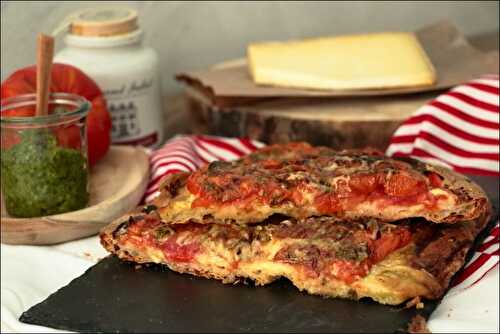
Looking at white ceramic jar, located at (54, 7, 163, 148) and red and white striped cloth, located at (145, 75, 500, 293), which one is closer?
red and white striped cloth, located at (145, 75, 500, 293)

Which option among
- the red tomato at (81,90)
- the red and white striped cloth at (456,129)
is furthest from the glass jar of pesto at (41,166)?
the red and white striped cloth at (456,129)

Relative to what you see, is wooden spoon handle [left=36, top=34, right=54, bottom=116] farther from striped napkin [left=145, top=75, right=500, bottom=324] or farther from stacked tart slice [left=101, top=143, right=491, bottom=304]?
stacked tart slice [left=101, top=143, right=491, bottom=304]

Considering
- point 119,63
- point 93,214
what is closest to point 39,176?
point 93,214

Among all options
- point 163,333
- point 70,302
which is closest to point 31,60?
point 70,302

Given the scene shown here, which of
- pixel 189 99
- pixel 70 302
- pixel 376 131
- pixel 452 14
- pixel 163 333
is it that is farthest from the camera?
pixel 452 14

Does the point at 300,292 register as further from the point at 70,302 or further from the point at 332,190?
the point at 70,302

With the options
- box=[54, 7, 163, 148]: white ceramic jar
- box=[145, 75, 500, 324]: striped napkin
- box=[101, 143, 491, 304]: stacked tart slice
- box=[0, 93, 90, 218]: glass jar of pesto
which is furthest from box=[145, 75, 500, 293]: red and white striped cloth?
Result: box=[101, 143, 491, 304]: stacked tart slice

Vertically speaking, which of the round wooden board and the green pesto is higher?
the green pesto

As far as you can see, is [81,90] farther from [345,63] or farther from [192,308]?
[192,308]
